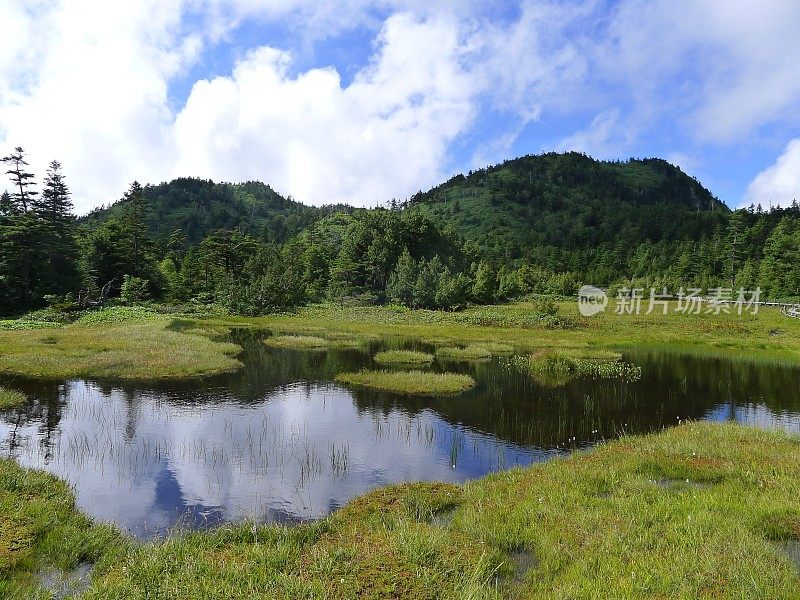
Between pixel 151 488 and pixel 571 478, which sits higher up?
pixel 571 478

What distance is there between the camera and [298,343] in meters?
57.5

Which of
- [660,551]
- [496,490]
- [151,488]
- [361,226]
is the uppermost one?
Result: [361,226]

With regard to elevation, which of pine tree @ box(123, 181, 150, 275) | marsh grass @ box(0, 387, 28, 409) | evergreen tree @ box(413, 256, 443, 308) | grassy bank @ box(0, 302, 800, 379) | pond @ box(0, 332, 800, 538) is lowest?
pond @ box(0, 332, 800, 538)

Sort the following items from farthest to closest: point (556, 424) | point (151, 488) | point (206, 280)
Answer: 1. point (206, 280)
2. point (556, 424)
3. point (151, 488)

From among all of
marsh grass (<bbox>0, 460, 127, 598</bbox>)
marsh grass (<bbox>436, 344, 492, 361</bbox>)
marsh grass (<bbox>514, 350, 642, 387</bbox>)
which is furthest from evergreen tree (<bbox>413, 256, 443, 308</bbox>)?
marsh grass (<bbox>0, 460, 127, 598</bbox>)

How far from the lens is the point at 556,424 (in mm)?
27531

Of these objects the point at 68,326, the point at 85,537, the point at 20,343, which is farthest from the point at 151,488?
the point at 68,326

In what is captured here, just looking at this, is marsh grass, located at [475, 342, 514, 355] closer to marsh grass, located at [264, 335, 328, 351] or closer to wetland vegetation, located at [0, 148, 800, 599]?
wetland vegetation, located at [0, 148, 800, 599]

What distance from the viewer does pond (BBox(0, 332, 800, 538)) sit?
17328mm

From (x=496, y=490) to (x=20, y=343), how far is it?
48.3 m

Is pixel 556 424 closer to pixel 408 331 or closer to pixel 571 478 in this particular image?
pixel 571 478

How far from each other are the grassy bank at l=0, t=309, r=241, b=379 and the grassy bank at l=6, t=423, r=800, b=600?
2188 cm

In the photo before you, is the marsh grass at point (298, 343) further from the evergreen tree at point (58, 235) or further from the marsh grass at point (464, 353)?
the evergreen tree at point (58, 235)

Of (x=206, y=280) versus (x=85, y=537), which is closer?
(x=85, y=537)
